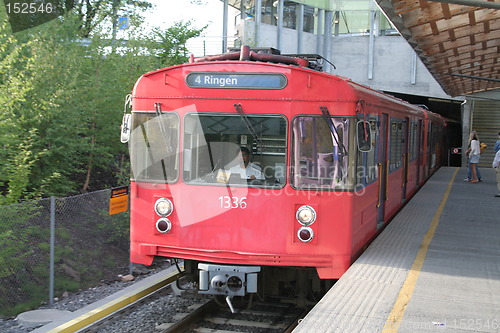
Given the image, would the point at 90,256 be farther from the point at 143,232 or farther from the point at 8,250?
the point at 143,232

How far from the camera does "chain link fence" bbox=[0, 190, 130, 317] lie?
7.68m

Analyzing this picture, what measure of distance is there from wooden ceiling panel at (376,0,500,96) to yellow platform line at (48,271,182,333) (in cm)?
607

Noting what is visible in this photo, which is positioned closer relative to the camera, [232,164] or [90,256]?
[232,164]

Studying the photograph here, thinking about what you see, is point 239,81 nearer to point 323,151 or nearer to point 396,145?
point 323,151

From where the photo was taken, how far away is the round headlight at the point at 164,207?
6.80 m

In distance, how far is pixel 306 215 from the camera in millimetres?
A: 6504

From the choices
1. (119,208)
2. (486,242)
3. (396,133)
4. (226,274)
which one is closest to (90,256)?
(119,208)

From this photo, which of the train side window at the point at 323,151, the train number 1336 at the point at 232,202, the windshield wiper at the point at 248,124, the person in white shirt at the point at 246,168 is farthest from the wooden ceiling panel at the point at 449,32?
the train number 1336 at the point at 232,202

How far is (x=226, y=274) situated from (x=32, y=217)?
318cm

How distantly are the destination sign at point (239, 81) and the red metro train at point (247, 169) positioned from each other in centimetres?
1

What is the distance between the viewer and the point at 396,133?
1000cm

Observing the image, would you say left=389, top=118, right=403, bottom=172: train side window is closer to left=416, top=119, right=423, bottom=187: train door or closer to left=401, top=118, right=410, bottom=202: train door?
left=401, top=118, right=410, bottom=202: train door

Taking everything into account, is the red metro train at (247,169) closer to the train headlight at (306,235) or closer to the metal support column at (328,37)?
the train headlight at (306,235)

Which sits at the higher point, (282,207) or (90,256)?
(282,207)
